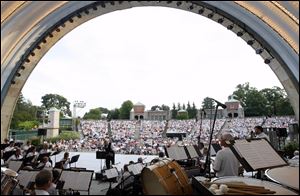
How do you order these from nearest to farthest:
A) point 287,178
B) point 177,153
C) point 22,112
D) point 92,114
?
point 287,178, point 177,153, point 22,112, point 92,114

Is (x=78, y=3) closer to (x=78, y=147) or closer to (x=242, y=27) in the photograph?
(x=242, y=27)

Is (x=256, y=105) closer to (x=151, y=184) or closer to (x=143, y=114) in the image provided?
(x=143, y=114)

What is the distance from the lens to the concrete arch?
18.2 feet

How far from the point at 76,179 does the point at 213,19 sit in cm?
534

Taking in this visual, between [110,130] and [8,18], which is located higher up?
[8,18]

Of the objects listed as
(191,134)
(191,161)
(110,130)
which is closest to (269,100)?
(191,134)

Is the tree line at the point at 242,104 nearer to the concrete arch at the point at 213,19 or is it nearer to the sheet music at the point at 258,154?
the concrete arch at the point at 213,19

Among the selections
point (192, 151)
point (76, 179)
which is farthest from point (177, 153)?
point (76, 179)

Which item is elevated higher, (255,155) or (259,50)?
(259,50)

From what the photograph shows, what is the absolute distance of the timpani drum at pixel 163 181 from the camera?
120 inches

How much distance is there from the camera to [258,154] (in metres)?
3.95

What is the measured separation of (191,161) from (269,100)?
66.9m

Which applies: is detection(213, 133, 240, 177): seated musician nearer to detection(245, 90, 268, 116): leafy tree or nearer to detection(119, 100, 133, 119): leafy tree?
detection(245, 90, 268, 116): leafy tree

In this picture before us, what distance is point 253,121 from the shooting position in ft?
155
